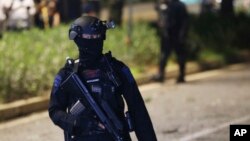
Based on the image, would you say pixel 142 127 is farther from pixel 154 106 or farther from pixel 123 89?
pixel 154 106

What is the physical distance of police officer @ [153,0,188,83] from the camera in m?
12.3

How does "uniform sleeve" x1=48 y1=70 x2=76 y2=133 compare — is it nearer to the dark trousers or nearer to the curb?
the curb

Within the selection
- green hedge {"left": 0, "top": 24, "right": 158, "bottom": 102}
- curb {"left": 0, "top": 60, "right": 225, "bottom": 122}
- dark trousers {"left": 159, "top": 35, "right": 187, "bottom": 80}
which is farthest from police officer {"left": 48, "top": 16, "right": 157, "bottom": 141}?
dark trousers {"left": 159, "top": 35, "right": 187, "bottom": 80}

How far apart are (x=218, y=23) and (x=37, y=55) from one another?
23.7 feet

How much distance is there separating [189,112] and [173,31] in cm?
315

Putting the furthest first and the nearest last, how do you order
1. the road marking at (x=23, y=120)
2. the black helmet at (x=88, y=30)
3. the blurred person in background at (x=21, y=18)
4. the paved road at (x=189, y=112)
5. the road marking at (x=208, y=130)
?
the blurred person in background at (x=21, y=18) < the road marking at (x=23, y=120) < the paved road at (x=189, y=112) < the road marking at (x=208, y=130) < the black helmet at (x=88, y=30)

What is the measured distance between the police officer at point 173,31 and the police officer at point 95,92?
8.42 metres

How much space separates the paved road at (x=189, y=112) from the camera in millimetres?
8305

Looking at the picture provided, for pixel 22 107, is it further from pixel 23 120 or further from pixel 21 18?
pixel 21 18

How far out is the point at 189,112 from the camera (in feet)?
32.0

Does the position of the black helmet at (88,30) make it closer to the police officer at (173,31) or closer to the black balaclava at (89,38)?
the black balaclava at (89,38)

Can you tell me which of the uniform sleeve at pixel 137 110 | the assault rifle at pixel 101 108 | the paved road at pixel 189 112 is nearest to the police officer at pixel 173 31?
the paved road at pixel 189 112

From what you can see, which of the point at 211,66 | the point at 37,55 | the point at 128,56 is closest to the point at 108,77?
the point at 37,55

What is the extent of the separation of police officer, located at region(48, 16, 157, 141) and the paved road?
4.16 metres
